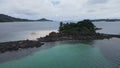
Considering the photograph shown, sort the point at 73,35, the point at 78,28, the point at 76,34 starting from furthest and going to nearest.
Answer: the point at 78,28, the point at 76,34, the point at 73,35

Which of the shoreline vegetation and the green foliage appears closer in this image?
the shoreline vegetation

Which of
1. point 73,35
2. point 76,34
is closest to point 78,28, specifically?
point 76,34

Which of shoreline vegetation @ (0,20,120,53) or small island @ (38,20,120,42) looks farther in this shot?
small island @ (38,20,120,42)

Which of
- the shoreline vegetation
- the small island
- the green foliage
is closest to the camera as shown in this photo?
the shoreline vegetation

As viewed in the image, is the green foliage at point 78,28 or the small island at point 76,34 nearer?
the small island at point 76,34

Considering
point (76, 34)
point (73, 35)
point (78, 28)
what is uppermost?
point (78, 28)

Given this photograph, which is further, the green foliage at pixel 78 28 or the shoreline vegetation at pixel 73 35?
the green foliage at pixel 78 28

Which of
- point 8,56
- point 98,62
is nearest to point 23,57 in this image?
point 8,56

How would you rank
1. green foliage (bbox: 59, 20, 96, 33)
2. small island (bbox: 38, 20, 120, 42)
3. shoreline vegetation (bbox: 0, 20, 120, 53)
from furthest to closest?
green foliage (bbox: 59, 20, 96, 33)
small island (bbox: 38, 20, 120, 42)
shoreline vegetation (bbox: 0, 20, 120, 53)

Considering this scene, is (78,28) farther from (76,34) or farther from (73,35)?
(73,35)

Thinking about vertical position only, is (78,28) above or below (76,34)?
above

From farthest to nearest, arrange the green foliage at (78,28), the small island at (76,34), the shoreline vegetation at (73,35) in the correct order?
the green foliage at (78,28)
the small island at (76,34)
the shoreline vegetation at (73,35)

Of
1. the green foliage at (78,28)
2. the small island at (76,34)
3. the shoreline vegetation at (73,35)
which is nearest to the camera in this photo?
the shoreline vegetation at (73,35)
